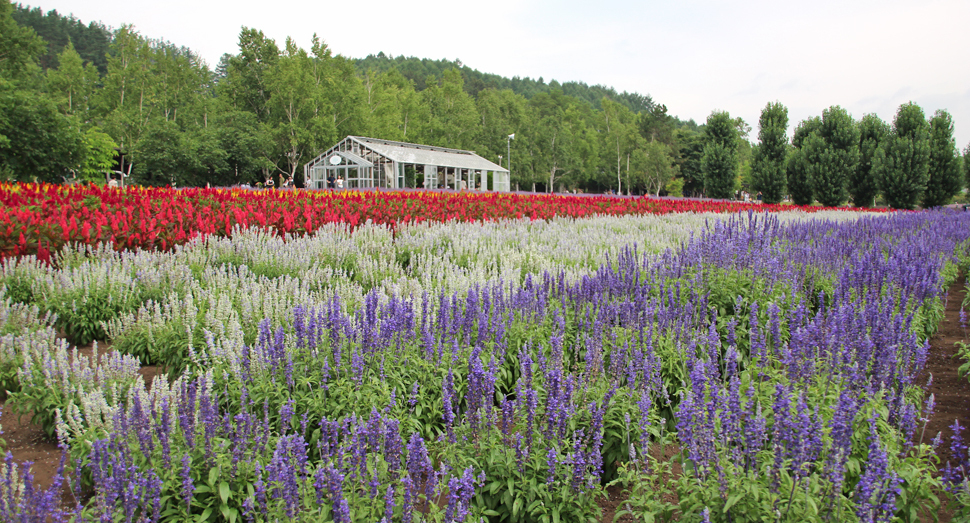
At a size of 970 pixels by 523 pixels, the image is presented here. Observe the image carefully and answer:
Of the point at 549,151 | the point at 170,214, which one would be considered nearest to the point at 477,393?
the point at 170,214

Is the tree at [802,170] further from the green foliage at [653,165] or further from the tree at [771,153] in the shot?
the green foliage at [653,165]

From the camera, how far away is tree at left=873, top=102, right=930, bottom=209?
25.8 m

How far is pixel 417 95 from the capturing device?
2411 inches

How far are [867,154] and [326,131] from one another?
126 feet

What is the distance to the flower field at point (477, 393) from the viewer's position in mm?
2348

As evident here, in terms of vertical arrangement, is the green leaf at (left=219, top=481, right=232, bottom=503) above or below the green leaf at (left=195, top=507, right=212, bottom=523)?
above

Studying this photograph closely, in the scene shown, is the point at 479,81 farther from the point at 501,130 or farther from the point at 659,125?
the point at 501,130

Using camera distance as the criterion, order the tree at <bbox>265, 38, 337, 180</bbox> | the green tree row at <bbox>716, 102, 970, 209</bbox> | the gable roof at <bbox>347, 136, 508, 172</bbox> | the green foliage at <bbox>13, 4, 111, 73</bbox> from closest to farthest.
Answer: the green tree row at <bbox>716, 102, 970, 209</bbox> < the gable roof at <bbox>347, 136, 508, 172</bbox> < the tree at <bbox>265, 38, 337, 180</bbox> < the green foliage at <bbox>13, 4, 111, 73</bbox>

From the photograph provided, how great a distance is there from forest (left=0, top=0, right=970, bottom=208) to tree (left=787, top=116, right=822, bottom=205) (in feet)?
0.27

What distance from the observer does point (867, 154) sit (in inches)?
1133

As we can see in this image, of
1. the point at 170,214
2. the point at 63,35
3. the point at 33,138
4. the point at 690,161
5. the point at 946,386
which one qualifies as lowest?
the point at 946,386

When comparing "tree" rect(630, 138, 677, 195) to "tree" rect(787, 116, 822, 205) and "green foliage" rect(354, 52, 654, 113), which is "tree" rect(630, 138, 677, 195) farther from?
"tree" rect(787, 116, 822, 205)

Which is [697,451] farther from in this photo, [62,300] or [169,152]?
[169,152]

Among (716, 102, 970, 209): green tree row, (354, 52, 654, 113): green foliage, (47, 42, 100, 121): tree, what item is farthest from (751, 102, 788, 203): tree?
(47, 42, 100, 121): tree
